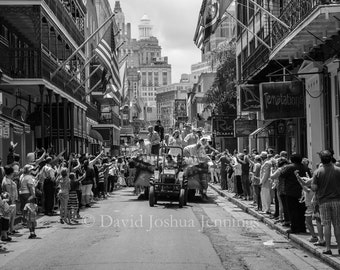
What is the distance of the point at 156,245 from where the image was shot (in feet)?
43.5

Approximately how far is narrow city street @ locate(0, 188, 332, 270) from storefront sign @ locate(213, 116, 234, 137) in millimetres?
25560

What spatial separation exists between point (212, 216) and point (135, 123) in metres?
107

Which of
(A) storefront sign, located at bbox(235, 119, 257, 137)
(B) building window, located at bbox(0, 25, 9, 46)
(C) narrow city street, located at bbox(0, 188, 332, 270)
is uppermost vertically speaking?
(B) building window, located at bbox(0, 25, 9, 46)

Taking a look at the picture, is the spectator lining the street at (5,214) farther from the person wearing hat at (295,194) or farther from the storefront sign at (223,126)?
the storefront sign at (223,126)

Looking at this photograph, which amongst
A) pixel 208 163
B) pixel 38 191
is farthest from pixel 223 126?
pixel 38 191

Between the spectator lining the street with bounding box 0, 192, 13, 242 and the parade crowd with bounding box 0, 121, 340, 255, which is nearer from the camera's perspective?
the parade crowd with bounding box 0, 121, 340, 255

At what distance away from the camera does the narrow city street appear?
447 inches

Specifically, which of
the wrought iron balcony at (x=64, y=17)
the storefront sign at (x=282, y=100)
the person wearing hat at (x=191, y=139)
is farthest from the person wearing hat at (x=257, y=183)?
the wrought iron balcony at (x=64, y=17)

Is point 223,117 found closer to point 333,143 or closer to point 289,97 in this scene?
point 289,97

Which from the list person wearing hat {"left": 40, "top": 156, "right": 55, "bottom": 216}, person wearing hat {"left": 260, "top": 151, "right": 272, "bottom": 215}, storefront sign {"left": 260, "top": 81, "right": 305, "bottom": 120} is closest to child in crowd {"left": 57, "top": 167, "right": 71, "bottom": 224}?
person wearing hat {"left": 40, "top": 156, "right": 55, "bottom": 216}

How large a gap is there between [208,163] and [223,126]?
20.6 metres

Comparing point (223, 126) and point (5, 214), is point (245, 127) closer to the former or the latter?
point (223, 126)

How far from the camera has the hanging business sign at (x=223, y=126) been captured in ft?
150

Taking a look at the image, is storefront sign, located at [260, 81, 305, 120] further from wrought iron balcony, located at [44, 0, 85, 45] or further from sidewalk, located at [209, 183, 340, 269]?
wrought iron balcony, located at [44, 0, 85, 45]
